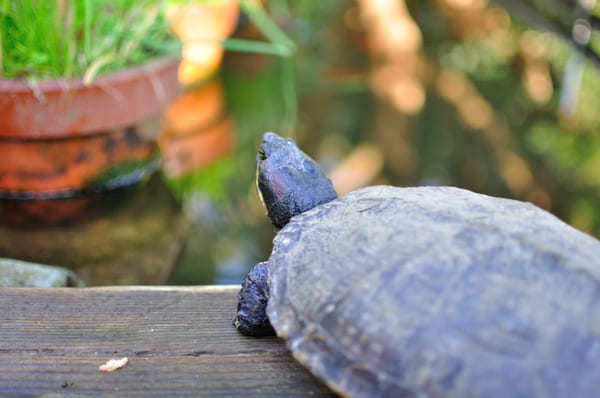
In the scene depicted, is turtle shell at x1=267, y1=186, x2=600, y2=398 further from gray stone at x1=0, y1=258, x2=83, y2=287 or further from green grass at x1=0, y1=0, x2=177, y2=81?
green grass at x1=0, y1=0, x2=177, y2=81

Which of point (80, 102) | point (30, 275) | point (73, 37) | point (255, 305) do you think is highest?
point (73, 37)

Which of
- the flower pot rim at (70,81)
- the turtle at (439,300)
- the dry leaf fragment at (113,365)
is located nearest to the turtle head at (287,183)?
the turtle at (439,300)

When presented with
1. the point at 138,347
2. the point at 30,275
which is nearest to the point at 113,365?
the point at 138,347

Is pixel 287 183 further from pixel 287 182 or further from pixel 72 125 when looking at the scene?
pixel 72 125

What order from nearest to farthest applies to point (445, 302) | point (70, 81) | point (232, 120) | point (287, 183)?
point (445, 302) < point (287, 183) < point (70, 81) < point (232, 120)

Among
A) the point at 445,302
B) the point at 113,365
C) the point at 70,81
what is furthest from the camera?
the point at 70,81

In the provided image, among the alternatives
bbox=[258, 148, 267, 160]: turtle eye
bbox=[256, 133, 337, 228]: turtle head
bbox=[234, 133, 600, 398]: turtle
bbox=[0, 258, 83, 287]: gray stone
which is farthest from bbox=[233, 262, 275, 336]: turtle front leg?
bbox=[0, 258, 83, 287]: gray stone

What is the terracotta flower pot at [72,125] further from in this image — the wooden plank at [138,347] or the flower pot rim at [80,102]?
the wooden plank at [138,347]

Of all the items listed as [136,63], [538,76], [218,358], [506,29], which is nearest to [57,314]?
[218,358]
